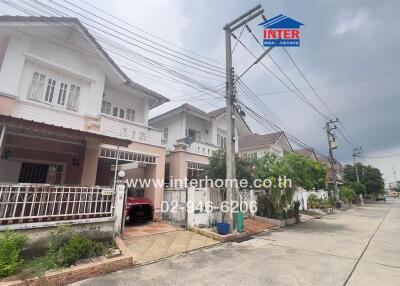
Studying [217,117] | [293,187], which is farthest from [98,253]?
[217,117]

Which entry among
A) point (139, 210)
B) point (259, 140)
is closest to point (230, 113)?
point (139, 210)

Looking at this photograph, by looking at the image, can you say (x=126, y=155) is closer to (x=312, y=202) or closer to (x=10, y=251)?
(x=10, y=251)

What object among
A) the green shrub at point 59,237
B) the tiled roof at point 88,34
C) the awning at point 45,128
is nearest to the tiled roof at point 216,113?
the tiled roof at point 88,34

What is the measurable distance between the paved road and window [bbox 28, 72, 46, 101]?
7.96m

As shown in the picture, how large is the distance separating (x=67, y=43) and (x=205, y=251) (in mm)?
10725

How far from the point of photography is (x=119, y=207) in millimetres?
7371

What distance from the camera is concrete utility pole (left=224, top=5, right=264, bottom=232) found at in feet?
31.6

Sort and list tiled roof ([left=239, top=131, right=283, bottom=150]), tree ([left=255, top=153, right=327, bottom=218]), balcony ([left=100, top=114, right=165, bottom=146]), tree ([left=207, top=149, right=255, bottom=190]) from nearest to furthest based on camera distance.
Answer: balcony ([left=100, top=114, right=165, bottom=146]) → tree ([left=255, top=153, right=327, bottom=218]) → tree ([left=207, top=149, right=255, bottom=190]) → tiled roof ([left=239, top=131, right=283, bottom=150])

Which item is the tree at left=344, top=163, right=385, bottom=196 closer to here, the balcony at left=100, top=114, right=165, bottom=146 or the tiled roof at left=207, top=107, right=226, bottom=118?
the tiled roof at left=207, top=107, right=226, bottom=118

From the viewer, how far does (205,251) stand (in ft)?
24.0

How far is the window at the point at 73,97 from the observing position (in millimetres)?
10297

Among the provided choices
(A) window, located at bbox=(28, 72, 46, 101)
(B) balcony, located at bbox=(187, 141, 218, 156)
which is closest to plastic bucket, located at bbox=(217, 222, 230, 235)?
(B) balcony, located at bbox=(187, 141, 218, 156)

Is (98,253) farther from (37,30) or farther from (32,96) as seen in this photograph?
(37,30)

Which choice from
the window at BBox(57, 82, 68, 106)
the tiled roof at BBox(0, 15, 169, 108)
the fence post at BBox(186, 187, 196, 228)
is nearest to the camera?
the tiled roof at BBox(0, 15, 169, 108)
